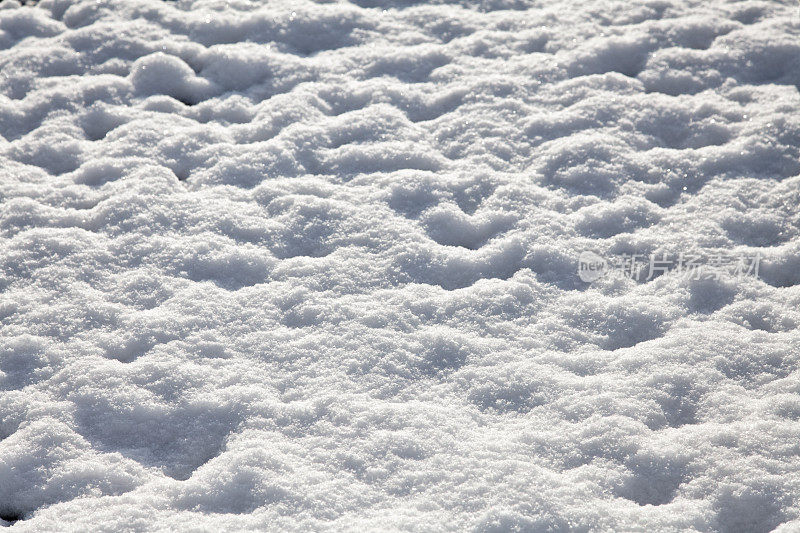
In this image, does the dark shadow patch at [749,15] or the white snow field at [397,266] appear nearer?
the white snow field at [397,266]

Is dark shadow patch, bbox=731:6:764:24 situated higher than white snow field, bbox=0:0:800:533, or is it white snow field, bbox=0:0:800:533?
dark shadow patch, bbox=731:6:764:24

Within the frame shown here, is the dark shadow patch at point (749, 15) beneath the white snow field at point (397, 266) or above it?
above

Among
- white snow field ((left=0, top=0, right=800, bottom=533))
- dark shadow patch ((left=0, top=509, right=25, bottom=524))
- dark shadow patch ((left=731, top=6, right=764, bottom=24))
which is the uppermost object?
dark shadow patch ((left=731, top=6, right=764, bottom=24))

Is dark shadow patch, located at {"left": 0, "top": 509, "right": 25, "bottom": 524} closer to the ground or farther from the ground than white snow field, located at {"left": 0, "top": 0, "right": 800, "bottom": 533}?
closer to the ground

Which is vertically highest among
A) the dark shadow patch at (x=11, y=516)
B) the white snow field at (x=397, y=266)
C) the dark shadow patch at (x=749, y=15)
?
the dark shadow patch at (x=749, y=15)

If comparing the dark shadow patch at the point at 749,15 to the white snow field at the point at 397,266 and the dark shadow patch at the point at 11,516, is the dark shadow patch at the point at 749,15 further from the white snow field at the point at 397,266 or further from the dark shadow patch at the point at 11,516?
the dark shadow patch at the point at 11,516

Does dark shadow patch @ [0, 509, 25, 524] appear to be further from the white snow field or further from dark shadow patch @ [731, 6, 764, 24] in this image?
dark shadow patch @ [731, 6, 764, 24]

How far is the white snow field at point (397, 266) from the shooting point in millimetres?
1924

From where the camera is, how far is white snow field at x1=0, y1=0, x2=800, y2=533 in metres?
1.92

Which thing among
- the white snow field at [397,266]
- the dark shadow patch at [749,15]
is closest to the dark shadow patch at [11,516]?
the white snow field at [397,266]

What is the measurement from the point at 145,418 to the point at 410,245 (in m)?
0.98

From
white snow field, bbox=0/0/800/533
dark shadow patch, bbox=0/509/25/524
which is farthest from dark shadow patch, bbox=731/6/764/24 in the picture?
dark shadow patch, bbox=0/509/25/524

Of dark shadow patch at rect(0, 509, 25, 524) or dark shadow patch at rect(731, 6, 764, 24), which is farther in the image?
dark shadow patch at rect(731, 6, 764, 24)

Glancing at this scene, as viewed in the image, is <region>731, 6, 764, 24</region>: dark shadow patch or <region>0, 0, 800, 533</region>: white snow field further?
<region>731, 6, 764, 24</region>: dark shadow patch
